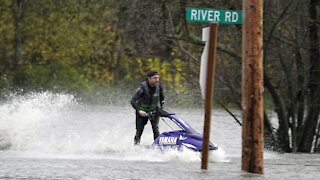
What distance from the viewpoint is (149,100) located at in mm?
19328

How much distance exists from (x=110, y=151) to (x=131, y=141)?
3.70 ft

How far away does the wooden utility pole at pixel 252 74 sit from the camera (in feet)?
45.7

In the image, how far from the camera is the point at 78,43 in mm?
48062

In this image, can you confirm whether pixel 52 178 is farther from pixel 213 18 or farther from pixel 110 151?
pixel 110 151

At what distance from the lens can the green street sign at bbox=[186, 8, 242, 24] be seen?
13.9m

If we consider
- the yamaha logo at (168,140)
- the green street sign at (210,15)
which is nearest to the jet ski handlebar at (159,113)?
the yamaha logo at (168,140)

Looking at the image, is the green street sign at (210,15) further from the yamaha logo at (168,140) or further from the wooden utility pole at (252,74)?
the yamaha logo at (168,140)

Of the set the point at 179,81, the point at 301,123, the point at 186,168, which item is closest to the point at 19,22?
the point at 179,81

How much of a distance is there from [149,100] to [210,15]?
5.58m

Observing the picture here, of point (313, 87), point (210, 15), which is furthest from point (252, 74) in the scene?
point (313, 87)

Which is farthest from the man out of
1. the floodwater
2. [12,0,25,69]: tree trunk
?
[12,0,25,69]: tree trunk

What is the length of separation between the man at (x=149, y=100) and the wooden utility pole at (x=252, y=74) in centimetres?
530

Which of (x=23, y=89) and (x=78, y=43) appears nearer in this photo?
(x=23, y=89)

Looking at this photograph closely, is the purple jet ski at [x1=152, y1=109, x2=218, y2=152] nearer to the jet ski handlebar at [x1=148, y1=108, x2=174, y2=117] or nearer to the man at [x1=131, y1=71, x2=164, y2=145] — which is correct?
the jet ski handlebar at [x1=148, y1=108, x2=174, y2=117]
